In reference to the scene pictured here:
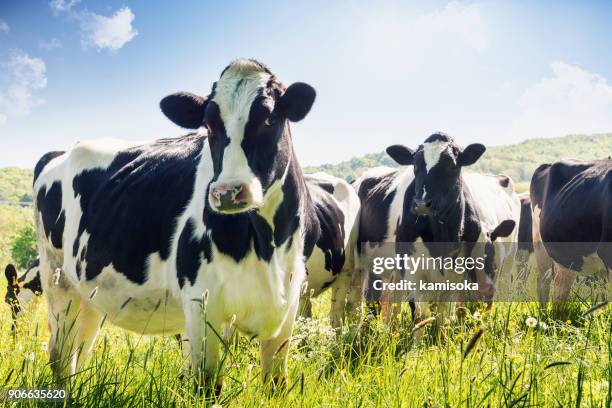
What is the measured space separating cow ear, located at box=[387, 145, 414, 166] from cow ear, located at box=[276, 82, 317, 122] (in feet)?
11.8

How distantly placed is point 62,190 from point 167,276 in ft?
5.87

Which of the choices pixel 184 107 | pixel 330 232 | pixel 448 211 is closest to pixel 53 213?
pixel 184 107

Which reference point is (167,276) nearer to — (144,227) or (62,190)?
(144,227)

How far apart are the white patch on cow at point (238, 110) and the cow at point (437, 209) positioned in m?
3.04

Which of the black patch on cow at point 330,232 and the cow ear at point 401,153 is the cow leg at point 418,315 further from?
the cow ear at point 401,153

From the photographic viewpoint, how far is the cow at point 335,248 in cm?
628

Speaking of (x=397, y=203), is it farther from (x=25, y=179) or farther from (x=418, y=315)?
(x=25, y=179)

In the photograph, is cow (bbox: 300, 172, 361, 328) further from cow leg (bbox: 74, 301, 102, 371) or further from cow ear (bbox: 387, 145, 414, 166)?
cow leg (bbox: 74, 301, 102, 371)

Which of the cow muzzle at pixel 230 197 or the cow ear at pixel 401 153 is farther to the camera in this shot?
the cow ear at pixel 401 153

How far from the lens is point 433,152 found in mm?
6332

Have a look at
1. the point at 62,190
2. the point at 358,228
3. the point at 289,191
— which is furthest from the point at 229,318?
the point at 358,228

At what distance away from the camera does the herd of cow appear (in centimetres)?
324

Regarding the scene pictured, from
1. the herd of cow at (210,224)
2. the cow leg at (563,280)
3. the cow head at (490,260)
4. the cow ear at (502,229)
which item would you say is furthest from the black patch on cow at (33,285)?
the cow leg at (563,280)

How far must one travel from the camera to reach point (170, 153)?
4.38 meters
